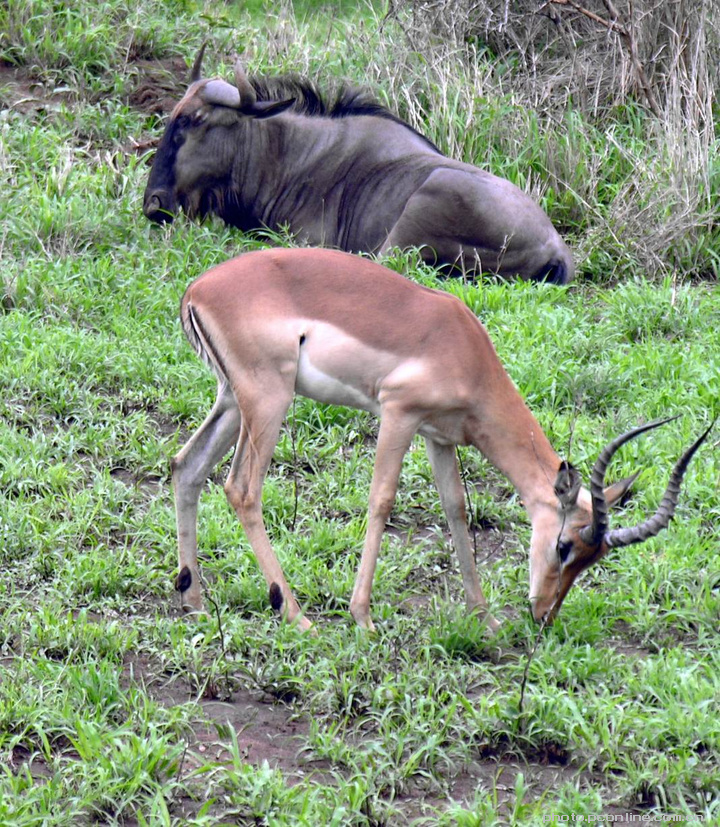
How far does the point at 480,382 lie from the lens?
15.9ft

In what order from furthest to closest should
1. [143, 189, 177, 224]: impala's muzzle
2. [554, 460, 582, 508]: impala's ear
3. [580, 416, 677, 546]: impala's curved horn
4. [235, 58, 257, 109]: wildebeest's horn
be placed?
1. [235, 58, 257, 109]: wildebeest's horn
2. [143, 189, 177, 224]: impala's muzzle
3. [554, 460, 582, 508]: impala's ear
4. [580, 416, 677, 546]: impala's curved horn

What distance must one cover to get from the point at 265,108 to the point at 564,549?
5031 mm

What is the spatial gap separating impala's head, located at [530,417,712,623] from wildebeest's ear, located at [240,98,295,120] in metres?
4.82

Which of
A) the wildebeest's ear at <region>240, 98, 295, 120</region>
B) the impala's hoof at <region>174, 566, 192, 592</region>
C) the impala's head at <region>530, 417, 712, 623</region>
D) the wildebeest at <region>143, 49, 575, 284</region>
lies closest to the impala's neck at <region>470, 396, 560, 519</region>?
the impala's head at <region>530, 417, 712, 623</region>

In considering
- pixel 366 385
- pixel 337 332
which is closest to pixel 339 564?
pixel 366 385

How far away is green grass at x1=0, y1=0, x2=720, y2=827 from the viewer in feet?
12.9

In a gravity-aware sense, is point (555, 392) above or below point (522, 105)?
below

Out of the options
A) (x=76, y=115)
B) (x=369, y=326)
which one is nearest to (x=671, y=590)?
(x=369, y=326)

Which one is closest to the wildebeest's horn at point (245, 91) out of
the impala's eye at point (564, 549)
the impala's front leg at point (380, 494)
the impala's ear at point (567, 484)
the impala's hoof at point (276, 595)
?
the impala's front leg at point (380, 494)

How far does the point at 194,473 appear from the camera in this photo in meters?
5.05

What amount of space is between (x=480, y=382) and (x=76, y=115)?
587 centimetres

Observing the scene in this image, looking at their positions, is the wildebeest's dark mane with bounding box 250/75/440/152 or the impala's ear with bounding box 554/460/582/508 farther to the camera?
the wildebeest's dark mane with bounding box 250/75/440/152

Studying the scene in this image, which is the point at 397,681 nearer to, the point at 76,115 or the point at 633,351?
the point at 633,351

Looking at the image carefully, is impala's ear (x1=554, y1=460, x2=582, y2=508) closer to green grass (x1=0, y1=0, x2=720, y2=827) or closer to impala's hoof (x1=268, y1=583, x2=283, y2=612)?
green grass (x1=0, y1=0, x2=720, y2=827)
